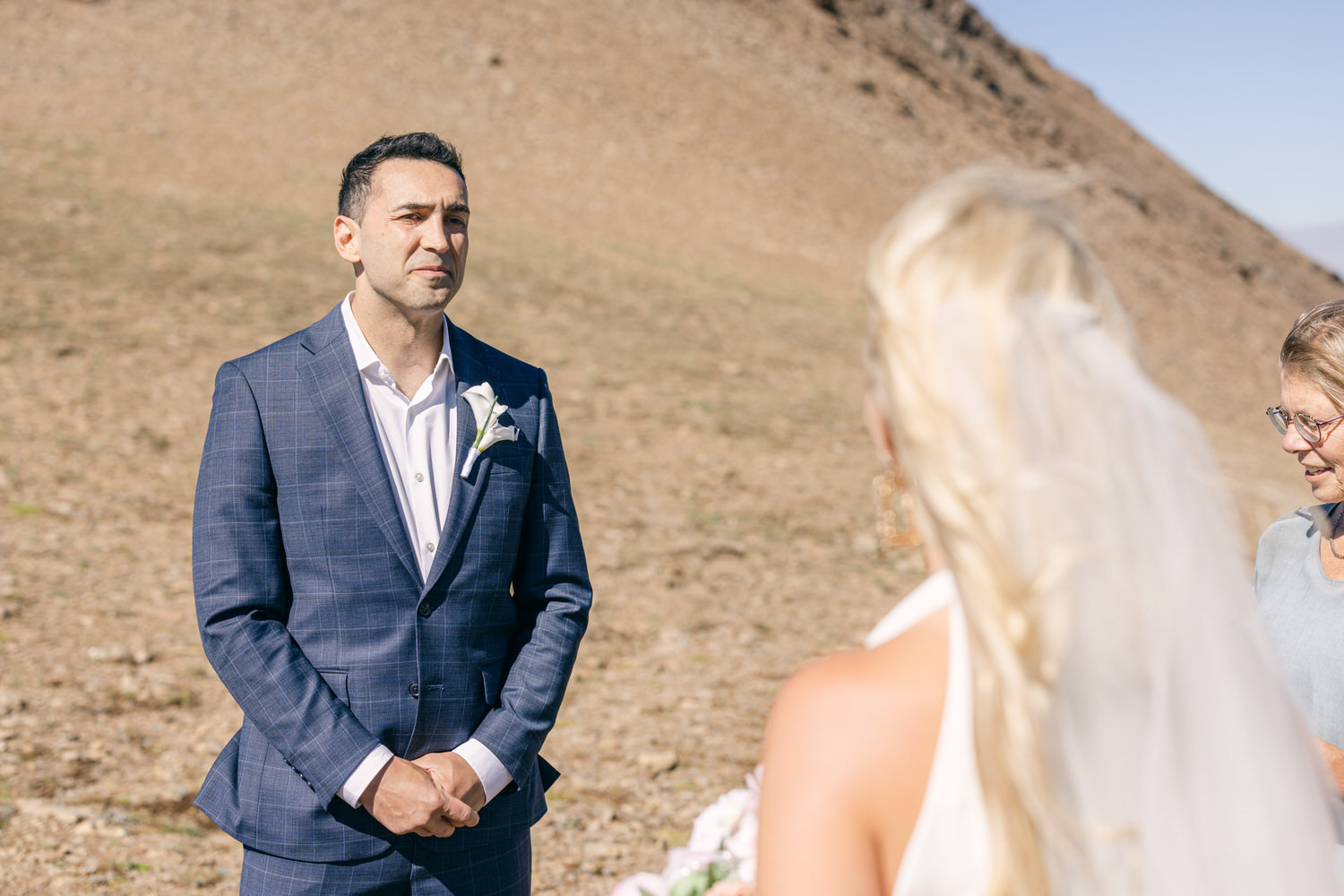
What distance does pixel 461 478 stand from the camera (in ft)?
8.43

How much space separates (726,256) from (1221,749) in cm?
2069

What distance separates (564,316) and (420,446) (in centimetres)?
1272

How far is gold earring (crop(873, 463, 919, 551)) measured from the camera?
1368mm

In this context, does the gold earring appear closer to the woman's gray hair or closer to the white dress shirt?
the white dress shirt

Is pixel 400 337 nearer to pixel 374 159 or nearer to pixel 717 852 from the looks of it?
pixel 374 159

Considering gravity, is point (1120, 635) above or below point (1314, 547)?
below

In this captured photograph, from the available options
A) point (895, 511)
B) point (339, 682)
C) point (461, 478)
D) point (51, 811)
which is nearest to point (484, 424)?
point (461, 478)

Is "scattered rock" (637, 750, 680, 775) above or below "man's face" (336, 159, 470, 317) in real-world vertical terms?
below

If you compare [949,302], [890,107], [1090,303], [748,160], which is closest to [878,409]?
[949,302]

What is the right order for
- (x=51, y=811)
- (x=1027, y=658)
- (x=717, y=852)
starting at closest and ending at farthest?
(x=1027, y=658), (x=717, y=852), (x=51, y=811)

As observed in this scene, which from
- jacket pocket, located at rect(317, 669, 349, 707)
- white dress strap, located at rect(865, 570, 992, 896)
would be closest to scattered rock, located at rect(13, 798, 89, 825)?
jacket pocket, located at rect(317, 669, 349, 707)

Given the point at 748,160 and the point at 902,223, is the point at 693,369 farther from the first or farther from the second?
Result: the point at 748,160

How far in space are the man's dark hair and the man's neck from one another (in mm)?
225

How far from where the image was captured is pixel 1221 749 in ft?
4.22
